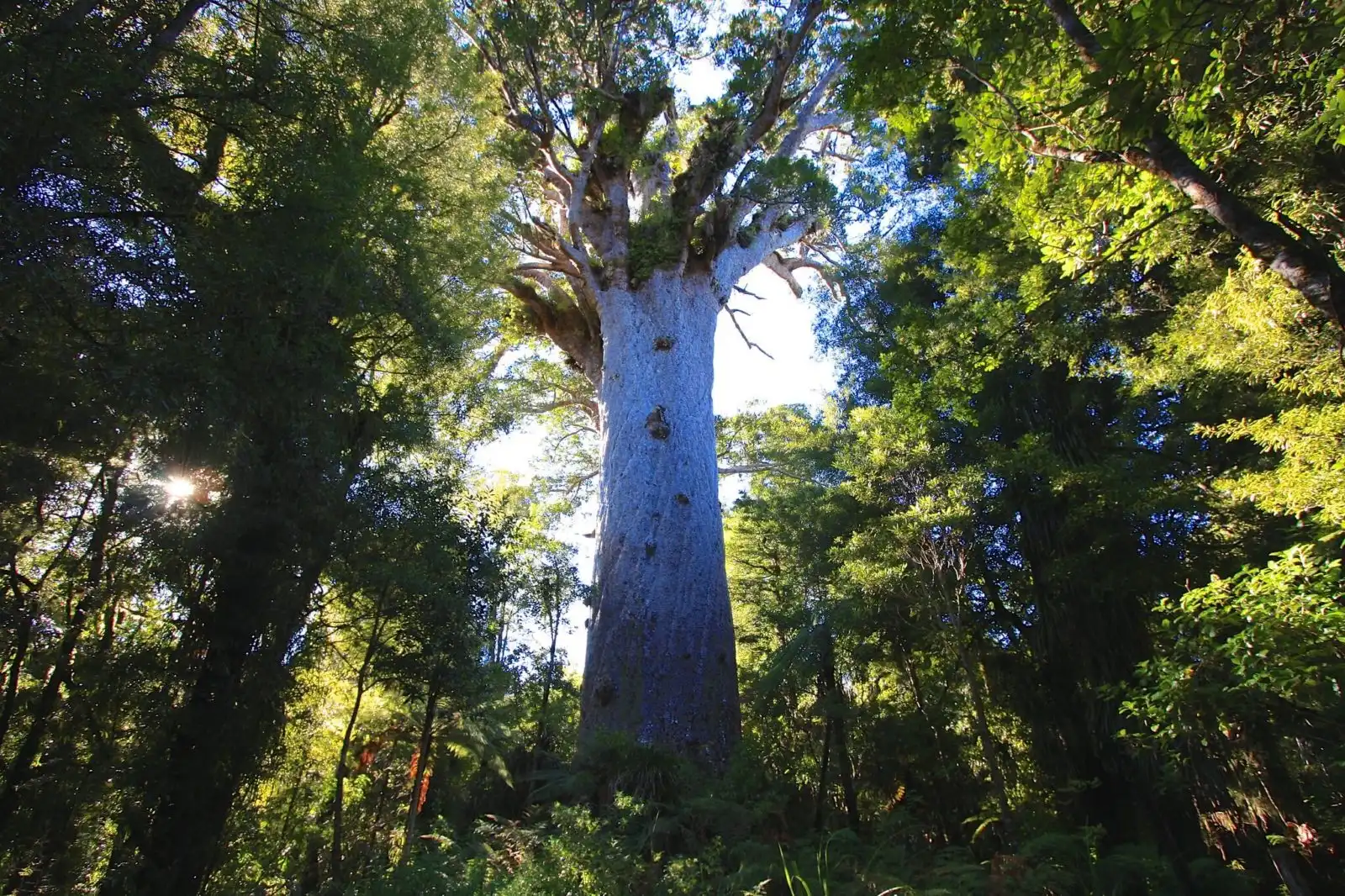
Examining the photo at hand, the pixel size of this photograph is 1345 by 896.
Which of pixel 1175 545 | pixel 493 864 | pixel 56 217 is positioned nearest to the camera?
pixel 56 217

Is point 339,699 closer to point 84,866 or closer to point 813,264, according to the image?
point 84,866

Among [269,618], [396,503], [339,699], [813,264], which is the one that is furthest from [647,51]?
[339,699]

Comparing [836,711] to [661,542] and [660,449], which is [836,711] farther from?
[660,449]

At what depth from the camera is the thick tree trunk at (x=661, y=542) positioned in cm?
524

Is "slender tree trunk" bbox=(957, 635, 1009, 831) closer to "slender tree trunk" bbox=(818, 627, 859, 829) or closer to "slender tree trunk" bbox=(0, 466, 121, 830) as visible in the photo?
"slender tree trunk" bbox=(818, 627, 859, 829)

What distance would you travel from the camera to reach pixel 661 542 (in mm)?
6102

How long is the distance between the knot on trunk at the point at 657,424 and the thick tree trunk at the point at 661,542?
12mm

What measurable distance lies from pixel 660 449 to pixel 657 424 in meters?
0.28

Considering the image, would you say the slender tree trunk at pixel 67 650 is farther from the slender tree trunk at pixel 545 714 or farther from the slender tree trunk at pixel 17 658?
the slender tree trunk at pixel 545 714

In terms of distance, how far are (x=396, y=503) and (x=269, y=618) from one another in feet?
4.71

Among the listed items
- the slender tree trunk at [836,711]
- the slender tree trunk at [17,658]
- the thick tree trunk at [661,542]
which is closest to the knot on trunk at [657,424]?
the thick tree trunk at [661,542]

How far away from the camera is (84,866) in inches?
175

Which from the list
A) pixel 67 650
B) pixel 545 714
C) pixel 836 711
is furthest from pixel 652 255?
pixel 545 714

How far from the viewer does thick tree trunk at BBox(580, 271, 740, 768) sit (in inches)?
206
